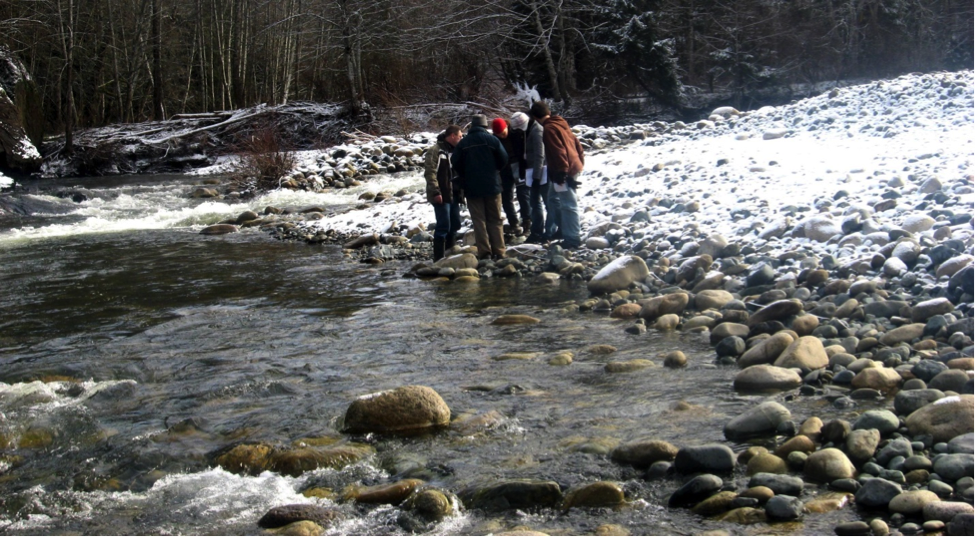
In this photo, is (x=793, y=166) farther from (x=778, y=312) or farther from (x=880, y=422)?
(x=880, y=422)

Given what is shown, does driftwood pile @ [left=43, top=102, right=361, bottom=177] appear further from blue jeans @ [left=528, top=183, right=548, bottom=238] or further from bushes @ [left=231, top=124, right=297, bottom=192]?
blue jeans @ [left=528, top=183, right=548, bottom=238]

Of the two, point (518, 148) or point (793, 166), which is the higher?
point (518, 148)

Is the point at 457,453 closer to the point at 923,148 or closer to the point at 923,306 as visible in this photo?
the point at 923,306

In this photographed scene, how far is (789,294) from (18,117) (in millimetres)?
26117

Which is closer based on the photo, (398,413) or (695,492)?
(695,492)

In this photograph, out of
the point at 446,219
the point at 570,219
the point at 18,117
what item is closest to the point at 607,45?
the point at 570,219

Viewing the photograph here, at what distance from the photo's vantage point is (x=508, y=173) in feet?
37.8

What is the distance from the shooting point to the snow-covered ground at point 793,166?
939 cm

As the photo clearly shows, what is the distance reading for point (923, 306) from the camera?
6230 mm

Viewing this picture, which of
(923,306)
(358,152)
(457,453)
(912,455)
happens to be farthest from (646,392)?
→ (358,152)

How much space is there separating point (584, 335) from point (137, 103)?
37.6 meters

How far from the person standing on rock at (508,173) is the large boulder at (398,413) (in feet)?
19.0

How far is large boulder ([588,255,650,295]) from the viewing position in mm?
8609

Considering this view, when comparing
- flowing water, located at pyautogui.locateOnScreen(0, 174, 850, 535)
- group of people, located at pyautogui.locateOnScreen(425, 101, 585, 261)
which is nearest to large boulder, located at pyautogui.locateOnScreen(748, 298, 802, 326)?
flowing water, located at pyautogui.locateOnScreen(0, 174, 850, 535)
